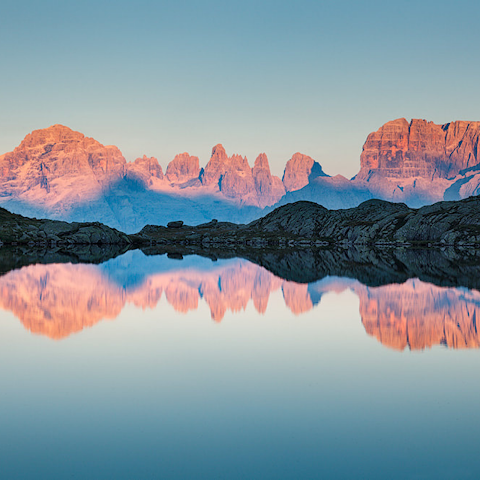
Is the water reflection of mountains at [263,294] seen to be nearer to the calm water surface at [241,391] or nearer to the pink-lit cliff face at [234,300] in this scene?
the pink-lit cliff face at [234,300]

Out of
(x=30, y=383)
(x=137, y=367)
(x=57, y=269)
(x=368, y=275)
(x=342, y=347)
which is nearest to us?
(x=30, y=383)

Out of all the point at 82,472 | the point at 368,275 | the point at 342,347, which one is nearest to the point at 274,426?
the point at 82,472

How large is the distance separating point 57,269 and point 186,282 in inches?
1260

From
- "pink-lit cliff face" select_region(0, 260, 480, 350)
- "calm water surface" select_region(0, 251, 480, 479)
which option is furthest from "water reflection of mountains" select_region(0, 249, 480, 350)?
"calm water surface" select_region(0, 251, 480, 479)

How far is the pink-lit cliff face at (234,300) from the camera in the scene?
38.3 m

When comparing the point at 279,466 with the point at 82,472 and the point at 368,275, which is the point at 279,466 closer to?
the point at 82,472

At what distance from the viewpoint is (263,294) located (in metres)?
60.8

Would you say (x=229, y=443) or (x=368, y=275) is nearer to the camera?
(x=229, y=443)

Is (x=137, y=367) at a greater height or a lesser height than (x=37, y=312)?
lesser

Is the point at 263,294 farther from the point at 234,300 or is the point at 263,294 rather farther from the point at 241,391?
the point at 241,391

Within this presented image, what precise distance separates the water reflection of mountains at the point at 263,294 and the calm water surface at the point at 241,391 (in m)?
0.42

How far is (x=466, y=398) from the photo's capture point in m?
23.1

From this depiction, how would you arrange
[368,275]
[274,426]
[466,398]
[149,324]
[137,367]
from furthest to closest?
[368,275] < [149,324] < [137,367] < [466,398] < [274,426]

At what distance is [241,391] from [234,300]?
32.5 metres
